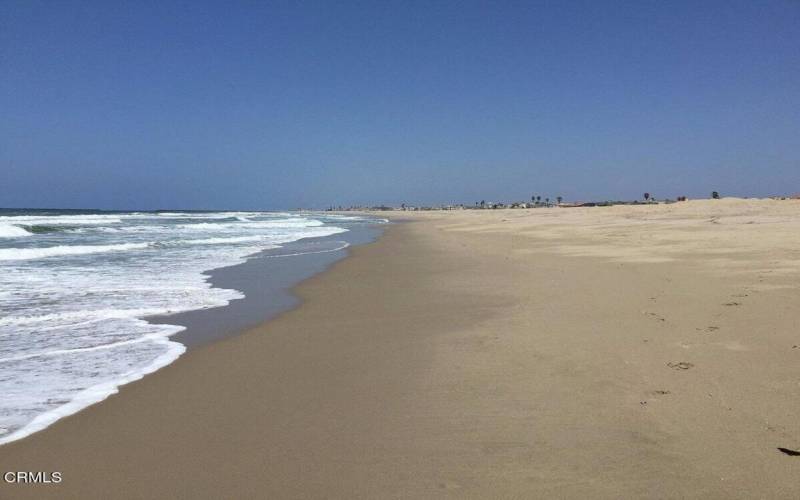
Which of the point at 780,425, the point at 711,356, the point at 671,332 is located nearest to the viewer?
the point at 780,425

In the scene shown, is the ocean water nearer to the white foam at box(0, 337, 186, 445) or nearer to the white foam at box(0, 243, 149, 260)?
the white foam at box(0, 337, 186, 445)

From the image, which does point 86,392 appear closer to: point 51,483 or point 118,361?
point 118,361

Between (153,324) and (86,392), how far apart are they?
2852mm

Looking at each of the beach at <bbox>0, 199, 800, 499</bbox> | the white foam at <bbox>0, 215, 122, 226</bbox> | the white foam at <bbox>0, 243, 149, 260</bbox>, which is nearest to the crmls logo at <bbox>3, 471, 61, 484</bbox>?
the beach at <bbox>0, 199, 800, 499</bbox>

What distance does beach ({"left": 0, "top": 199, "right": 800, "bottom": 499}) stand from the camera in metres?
2.79

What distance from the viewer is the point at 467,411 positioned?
3725 millimetres

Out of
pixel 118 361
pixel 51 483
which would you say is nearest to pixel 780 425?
pixel 51 483

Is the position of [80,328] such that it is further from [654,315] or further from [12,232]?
[12,232]

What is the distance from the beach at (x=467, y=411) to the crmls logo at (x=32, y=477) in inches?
2.5

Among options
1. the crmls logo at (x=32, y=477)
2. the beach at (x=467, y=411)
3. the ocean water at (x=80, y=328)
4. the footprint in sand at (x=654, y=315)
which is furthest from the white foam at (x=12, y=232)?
the footprint in sand at (x=654, y=315)

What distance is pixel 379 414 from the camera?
3746 millimetres

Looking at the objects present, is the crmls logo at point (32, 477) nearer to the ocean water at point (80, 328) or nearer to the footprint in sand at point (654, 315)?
the ocean water at point (80, 328)

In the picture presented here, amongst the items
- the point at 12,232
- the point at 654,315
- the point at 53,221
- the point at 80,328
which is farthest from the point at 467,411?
the point at 53,221

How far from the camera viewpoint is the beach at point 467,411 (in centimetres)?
279
